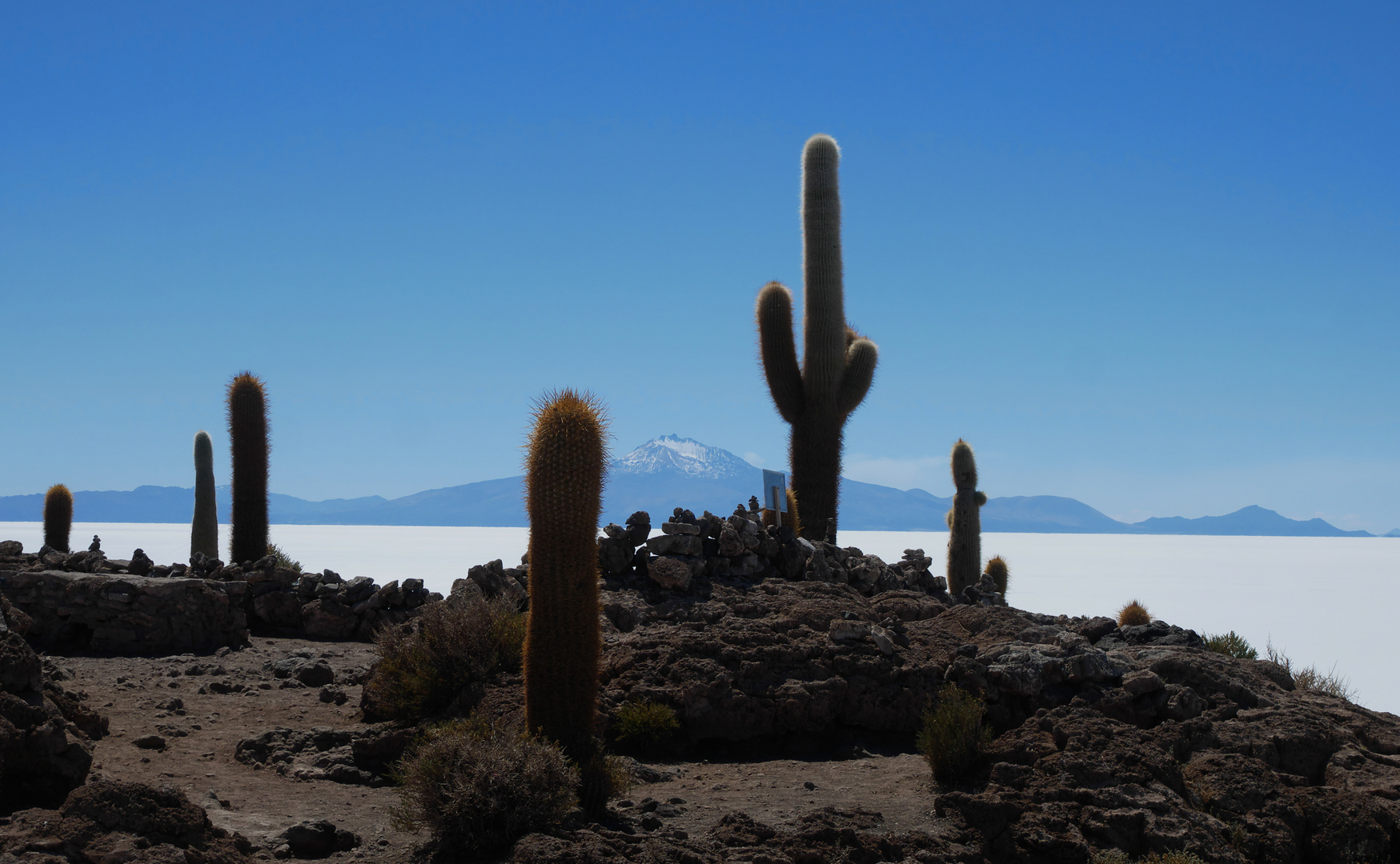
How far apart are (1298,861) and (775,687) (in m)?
4.50

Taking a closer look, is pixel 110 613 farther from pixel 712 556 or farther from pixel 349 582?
pixel 712 556

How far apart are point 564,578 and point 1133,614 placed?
13.1 m

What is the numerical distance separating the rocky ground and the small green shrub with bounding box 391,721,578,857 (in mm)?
234

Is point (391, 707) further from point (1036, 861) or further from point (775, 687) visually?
Result: point (1036, 861)

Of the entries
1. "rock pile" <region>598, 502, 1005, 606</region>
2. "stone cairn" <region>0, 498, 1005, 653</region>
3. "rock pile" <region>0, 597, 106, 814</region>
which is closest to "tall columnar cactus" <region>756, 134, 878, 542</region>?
"stone cairn" <region>0, 498, 1005, 653</region>

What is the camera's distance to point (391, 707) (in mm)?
10312

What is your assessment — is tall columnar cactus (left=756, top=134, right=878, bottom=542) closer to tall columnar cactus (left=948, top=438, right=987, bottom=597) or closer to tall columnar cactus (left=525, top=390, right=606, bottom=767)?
tall columnar cactus (left=948, top=438, right=987, bottom=597)

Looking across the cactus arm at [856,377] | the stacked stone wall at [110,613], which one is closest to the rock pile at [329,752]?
the stacked stone wall at [110,613]

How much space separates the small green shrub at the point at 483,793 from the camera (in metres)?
6.74

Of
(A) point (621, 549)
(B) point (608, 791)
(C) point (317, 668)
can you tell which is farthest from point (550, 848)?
(C) point (317, 668)

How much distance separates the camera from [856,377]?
756 inches

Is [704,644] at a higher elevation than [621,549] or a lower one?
lower

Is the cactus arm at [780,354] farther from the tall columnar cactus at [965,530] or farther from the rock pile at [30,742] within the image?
the rock pile at [30,742]

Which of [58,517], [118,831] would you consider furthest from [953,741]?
[58,517]
